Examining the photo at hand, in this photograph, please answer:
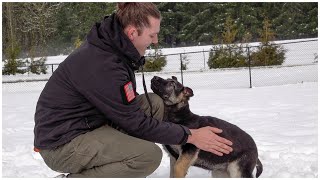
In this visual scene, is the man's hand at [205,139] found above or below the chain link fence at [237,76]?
above

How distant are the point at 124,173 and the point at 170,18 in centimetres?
3924

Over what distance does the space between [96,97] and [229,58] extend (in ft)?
66.6

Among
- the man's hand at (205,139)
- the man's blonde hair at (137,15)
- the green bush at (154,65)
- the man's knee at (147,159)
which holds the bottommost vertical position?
the man's knee at (147,159)

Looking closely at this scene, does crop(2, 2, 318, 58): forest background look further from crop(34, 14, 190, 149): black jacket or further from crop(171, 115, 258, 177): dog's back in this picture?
crop(34, 14, 190, 149): black jacket

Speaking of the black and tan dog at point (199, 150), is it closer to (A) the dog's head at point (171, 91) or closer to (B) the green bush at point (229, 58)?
(A) the dog's head at point (171, 91)

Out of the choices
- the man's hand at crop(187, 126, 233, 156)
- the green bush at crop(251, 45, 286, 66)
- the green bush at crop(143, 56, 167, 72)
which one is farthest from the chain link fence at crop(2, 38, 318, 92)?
the man's hand at crop(187, 126, 233, 156)

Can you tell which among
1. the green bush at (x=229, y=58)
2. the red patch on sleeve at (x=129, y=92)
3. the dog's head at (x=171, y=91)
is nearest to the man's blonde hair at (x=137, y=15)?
the red patch on sleeve at (x=129, y=92)

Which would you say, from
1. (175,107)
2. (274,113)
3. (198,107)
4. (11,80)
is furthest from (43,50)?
(175,107)

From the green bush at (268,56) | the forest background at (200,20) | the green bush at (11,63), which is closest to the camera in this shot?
the green bush at (268,56)

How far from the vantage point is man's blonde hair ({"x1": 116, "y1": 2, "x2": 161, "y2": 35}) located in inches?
130

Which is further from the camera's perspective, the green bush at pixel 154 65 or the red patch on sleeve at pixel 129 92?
the green bush at pixel 154 65

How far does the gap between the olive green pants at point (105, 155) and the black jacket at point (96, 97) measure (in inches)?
2.7

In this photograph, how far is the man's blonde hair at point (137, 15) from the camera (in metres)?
3.30

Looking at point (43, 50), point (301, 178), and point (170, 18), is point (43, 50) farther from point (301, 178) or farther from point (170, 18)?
→ point (301, 178)
